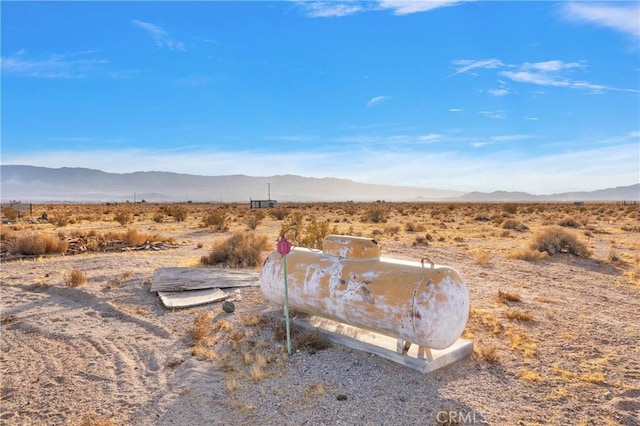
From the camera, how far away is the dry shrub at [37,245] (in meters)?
16.3

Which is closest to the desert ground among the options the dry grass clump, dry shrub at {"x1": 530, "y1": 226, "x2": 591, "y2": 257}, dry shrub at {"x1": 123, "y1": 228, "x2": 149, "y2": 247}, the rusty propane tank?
the rusty propane tank

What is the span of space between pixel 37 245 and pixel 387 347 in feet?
48.1

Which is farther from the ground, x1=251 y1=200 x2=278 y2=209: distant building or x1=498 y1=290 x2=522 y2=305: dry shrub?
x1=251 y1=200 x2=278 y2=209: distant building

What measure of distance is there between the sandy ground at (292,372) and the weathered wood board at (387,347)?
0.12 m

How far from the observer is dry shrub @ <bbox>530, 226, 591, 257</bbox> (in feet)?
51.0

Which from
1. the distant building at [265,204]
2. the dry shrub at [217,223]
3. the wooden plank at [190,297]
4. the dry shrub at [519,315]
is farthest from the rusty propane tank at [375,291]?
the distant building at [265,204]

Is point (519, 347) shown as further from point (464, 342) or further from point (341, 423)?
point (341, 423)

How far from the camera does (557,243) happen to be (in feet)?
51.8

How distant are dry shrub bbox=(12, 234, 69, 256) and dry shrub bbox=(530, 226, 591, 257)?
16.8 m

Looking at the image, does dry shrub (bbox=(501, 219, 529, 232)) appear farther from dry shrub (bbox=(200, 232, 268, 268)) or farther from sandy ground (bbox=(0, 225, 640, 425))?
dry shrub (bbox=(200, 232, 268, 268))

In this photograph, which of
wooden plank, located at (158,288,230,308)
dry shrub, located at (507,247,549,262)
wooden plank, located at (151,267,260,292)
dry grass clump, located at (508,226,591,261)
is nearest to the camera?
wooden plank, located at (158,288,230,308)

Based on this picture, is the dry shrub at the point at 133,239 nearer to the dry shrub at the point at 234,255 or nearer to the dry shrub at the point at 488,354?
the dry shrub at the point at 234,255
